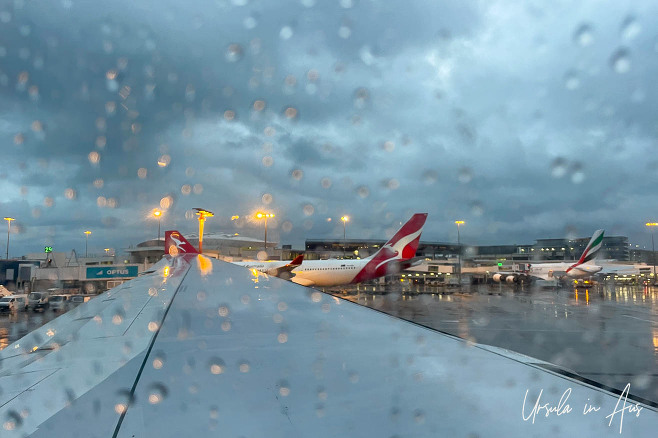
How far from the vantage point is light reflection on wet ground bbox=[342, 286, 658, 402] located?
24.7 ft

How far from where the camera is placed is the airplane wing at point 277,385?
1.38 metres

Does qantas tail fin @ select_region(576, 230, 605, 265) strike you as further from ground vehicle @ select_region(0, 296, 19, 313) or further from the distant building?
ground vehicle @ select_region(0, 296, 19, 313)

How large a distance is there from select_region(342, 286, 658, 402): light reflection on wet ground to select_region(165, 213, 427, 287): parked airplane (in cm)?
298

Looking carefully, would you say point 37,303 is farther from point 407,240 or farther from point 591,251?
point 591,251

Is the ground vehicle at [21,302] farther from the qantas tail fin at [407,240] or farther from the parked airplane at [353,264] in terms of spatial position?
the qantas tail fin at [407,240]

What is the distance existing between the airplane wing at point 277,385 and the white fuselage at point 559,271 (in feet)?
102

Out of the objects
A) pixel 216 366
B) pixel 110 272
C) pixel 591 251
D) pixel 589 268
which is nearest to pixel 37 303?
pixel 110 272

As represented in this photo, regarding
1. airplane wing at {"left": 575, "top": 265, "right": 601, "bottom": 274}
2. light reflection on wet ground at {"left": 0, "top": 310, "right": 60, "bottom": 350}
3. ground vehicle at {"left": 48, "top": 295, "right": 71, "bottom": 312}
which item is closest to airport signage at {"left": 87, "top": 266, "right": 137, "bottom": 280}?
ground vehicle at {"left": 48, "top": 295, "right": 71, "bottom": 312}

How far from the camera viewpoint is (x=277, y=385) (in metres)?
1.73

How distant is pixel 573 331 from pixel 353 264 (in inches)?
422

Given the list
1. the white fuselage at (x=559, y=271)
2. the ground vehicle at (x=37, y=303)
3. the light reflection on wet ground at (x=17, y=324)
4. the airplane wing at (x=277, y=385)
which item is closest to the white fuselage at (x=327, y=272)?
the light reflection on wet ground at (x=17, y=324)

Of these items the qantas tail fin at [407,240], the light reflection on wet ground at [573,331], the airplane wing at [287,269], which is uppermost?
the qantas tail fin at [407,240]

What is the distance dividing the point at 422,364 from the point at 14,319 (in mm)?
16684

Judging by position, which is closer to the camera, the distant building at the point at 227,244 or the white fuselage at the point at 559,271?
the white fuselage at the point at 559,271
